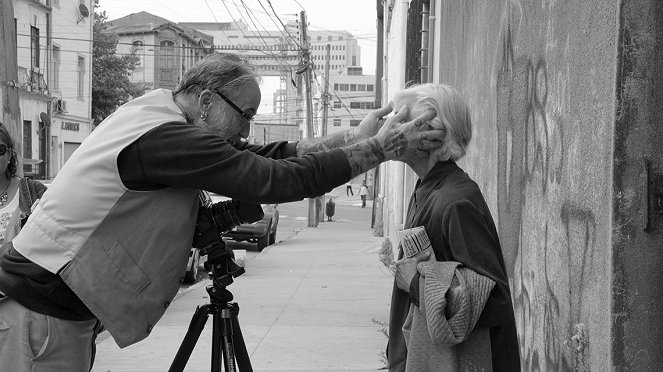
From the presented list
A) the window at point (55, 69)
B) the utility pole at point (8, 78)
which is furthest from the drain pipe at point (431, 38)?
the window at point (55, 69)

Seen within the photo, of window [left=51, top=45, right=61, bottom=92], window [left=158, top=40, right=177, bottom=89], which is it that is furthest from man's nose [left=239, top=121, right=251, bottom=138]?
window [left=158, top=40, right=177, bottom=89]

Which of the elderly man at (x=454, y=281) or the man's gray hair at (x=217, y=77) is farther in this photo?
the man's gray hair at (x=217, y=77)

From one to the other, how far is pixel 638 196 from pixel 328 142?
129 centimetres

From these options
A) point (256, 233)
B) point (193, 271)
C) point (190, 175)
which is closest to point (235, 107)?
point (190, 175)

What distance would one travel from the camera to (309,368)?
6.43 metres

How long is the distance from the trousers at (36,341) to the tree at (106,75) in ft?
125

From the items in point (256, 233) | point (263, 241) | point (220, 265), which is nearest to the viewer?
point (220, 265)

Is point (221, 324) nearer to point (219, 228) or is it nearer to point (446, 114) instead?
point (219, 228)

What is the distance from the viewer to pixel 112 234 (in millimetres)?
2637

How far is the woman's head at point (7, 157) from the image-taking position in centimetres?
422

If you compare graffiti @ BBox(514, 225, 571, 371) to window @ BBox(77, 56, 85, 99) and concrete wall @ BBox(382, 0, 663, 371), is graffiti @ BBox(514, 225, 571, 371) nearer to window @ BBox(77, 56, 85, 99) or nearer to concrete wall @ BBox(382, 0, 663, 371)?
concrete wall @ BBox(382, 0, 663, 371)

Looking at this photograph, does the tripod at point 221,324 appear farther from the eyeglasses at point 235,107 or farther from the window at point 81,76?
the window at point 81,76

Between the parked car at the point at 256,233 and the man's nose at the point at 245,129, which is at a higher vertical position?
the man's nose at the point at 245,129

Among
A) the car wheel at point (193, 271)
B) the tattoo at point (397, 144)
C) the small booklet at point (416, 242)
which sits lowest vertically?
Answer: the car wheel at point (193, 271)
